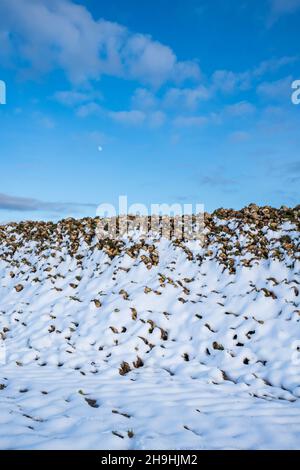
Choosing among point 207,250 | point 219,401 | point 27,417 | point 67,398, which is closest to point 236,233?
point 207,250

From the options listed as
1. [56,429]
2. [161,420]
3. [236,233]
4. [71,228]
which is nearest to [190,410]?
[161,420]

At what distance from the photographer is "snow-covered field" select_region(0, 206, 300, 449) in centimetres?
506

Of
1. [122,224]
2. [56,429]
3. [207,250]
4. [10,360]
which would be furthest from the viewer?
[122,224]

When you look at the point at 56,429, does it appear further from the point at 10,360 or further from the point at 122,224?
the point at 122,224

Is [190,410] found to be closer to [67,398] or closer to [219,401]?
[219,401]

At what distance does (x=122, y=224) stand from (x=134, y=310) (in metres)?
5.80

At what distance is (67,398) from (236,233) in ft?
27.5

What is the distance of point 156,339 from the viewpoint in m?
8.83

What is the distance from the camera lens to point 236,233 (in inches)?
497

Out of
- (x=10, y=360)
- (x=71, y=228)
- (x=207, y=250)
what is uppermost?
(x=71, y=228)

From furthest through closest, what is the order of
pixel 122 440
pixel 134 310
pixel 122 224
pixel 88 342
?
pixel 122 224 → pixel 134 310 → pixel 88 342 → pixel 122 440

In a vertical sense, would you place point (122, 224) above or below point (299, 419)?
above

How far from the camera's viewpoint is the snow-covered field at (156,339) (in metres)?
5.06

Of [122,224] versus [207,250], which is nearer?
[207,250]
